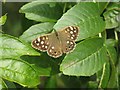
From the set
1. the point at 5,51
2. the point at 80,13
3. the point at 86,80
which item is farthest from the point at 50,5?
the point at 86,80

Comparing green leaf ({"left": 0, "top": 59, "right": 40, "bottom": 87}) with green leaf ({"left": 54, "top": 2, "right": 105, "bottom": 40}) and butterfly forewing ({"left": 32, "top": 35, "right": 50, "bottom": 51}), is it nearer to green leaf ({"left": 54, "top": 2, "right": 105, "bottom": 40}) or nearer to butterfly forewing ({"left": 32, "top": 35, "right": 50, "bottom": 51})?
butterfly forewing ({"left": 32, "top": 35, "right": 50, "bottom": 51})

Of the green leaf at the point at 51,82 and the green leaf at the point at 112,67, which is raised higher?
the green leaf at the point at 112,67

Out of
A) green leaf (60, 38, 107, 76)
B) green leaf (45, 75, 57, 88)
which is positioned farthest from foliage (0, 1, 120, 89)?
green leaf (45, 75, 57, 88)

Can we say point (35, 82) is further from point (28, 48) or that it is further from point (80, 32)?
point (80, 32)

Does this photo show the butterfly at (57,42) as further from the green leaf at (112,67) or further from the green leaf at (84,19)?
the green leaf at (112,67)

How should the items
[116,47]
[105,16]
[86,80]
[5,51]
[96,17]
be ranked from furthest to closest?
[86,80] < [116,47] < [105,16] < [96,17] < [5,51]

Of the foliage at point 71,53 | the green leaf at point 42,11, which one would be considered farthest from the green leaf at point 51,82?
the green leaf at point 42,11
